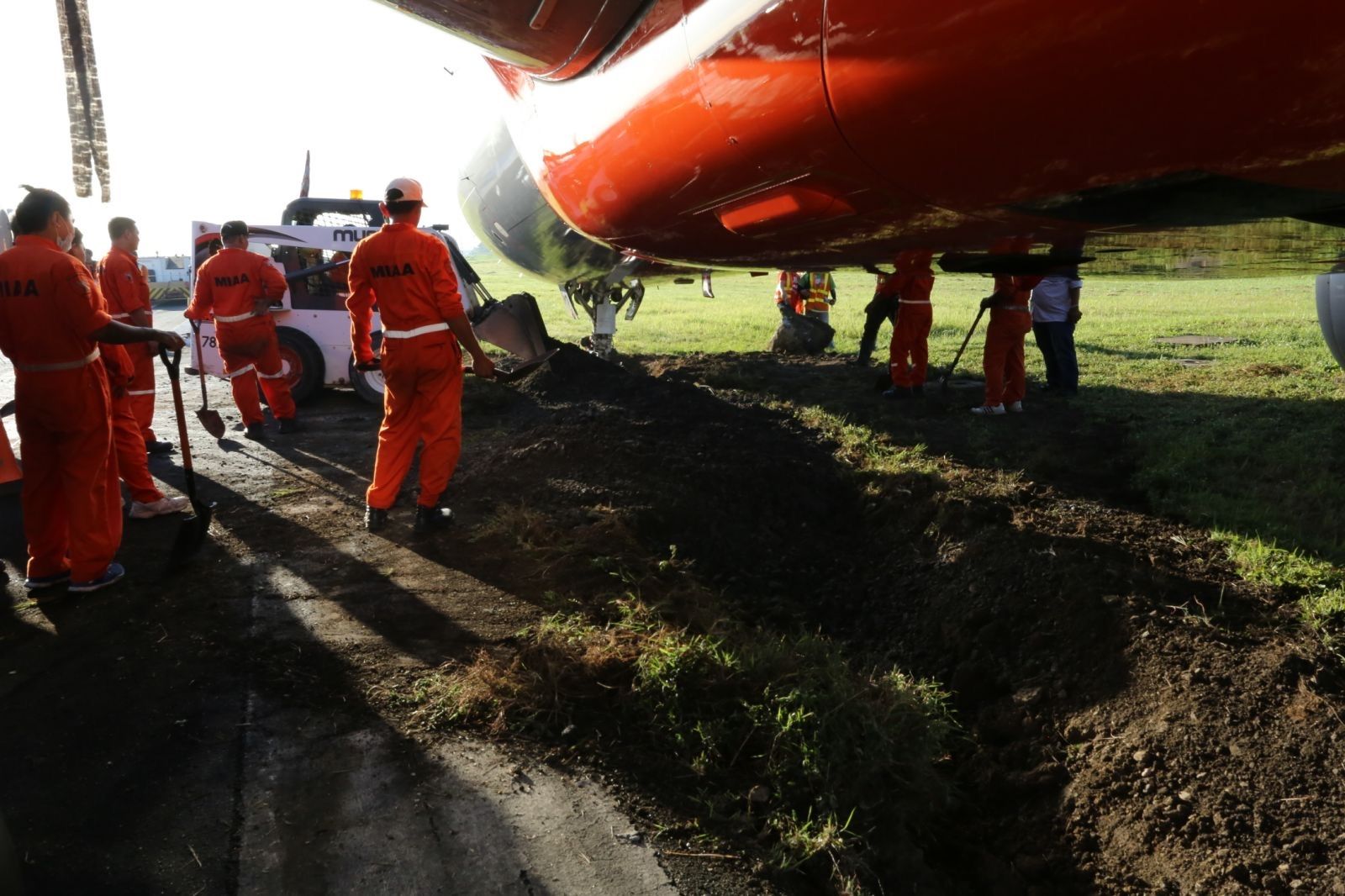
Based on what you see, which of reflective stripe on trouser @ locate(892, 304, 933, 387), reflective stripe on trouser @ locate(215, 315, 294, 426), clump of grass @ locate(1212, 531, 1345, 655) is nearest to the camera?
clump of grass @ locate(1212, 531, 1345, 655)

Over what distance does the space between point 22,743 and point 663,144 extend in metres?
2.72

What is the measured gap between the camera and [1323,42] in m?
1.55

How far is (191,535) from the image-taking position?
421 centimetres

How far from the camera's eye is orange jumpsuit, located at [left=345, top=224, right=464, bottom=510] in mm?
4332

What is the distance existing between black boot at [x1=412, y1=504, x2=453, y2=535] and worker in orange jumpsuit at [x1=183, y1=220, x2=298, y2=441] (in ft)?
10.7

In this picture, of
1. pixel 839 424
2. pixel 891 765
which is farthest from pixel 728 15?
pixel 839 424

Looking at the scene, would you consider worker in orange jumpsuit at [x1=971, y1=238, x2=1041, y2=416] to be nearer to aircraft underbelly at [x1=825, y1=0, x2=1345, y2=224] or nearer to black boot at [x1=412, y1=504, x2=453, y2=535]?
black boot at [x1=412, y1=504, x2=453, y2=535]

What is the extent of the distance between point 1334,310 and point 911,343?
304cm

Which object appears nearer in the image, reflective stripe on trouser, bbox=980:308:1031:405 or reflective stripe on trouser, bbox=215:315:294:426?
reflective stripe on trouser, bbox=980:308:1031:405

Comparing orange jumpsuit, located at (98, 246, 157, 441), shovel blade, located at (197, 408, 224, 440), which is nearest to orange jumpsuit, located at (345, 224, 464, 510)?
shovel blade, located at (197, 408, 224, 440)

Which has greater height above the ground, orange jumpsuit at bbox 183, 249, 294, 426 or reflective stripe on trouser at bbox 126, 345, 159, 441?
orange jumpsuit at bbox 183, 249, 294, 426

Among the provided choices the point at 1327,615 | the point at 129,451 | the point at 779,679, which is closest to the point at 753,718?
the point at 779,679

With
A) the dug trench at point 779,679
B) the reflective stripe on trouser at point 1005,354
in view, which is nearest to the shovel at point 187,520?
the dug trench at point 779,679

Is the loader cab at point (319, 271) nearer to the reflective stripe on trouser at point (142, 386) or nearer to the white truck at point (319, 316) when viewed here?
the white truck at point (319, 316)
